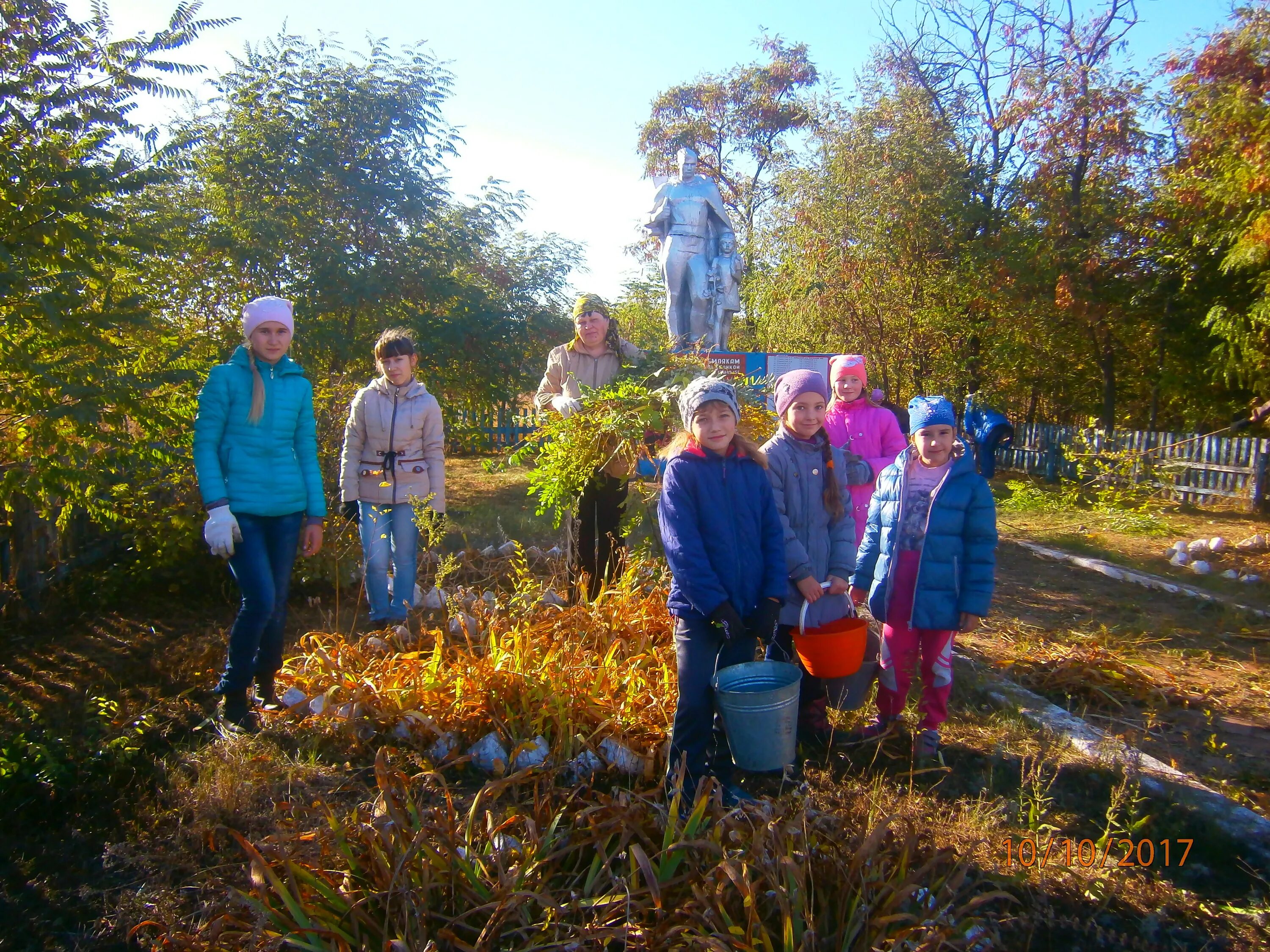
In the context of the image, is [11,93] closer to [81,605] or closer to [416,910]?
[81,605]

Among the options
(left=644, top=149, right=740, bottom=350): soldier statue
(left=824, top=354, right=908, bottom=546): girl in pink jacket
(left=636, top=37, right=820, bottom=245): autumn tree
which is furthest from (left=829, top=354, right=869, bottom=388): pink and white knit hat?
(left=636, top=37, right=820, bottom=245): autumn tree

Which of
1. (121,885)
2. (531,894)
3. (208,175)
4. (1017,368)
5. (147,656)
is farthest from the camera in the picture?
(1017,368)

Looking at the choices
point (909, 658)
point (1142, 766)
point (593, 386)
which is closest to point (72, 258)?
point (593, 386)

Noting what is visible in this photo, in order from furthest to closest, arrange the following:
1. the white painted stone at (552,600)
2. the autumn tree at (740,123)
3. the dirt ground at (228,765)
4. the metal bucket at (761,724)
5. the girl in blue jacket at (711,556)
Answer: the autumn tree at (740,123) < the white painted stone at (552,600) < the girl in blue jacket at (711,556) < the metal bucket at (761,724) < the dirt ground at (228,765)

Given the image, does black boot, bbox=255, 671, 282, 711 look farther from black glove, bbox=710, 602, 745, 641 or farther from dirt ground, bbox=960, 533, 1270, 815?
dirt ground, bbox=960, 533, 1270, 815

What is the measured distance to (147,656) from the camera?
407 cm

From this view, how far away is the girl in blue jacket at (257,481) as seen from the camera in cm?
322

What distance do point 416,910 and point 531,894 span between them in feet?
0.97

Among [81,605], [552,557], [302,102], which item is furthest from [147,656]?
[302,102]

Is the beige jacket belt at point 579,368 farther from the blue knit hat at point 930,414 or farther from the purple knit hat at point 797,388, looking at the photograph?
the blue knit hat at point 930,414

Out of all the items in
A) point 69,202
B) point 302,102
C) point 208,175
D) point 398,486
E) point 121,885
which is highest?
point 302,102

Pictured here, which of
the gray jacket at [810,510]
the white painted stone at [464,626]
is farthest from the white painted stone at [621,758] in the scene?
the white painted stone at [464,626]
